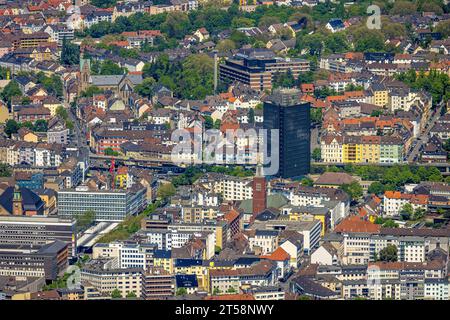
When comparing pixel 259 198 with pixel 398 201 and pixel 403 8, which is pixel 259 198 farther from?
pixel 403 8

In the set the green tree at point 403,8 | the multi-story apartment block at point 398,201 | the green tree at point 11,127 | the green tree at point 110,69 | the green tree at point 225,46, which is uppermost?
the green tree at point 403,8

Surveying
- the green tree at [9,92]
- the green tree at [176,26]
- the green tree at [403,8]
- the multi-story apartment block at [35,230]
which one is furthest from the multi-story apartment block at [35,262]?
the green tree at [403,8]

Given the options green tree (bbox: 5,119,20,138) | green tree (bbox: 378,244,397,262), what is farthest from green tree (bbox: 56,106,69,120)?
green tree (bbox: 378,244,397,262)

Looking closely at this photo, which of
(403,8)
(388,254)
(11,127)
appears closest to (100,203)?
(388,254)

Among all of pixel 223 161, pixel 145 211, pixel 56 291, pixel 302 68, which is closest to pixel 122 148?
pixel 223 161

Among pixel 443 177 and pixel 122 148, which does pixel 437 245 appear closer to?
pixel 443 177

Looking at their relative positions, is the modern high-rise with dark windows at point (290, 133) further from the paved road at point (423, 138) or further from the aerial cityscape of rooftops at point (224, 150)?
the paved road at point (423, 138)
